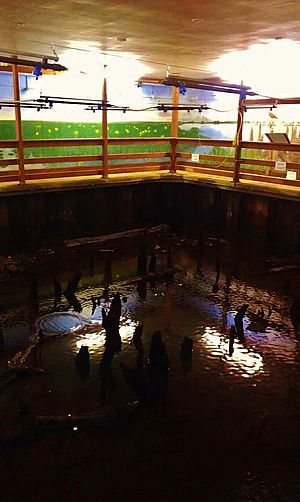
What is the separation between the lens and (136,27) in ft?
19.4

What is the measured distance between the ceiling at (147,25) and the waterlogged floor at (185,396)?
163 inches

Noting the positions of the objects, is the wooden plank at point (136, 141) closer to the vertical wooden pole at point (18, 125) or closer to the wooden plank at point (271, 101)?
the vertical wooden pole at point (18, 125)

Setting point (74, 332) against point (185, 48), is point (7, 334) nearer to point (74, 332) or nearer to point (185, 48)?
point (74, 332)

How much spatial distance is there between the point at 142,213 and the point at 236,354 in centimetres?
731

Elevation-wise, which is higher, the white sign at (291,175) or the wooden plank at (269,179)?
the white sign at (291,175)

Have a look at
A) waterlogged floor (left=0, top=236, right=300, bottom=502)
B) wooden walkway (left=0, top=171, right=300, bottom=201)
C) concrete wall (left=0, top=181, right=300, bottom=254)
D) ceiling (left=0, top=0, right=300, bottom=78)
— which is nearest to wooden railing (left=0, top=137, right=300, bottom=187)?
wooden walkway (left=0, top=171, right=300, bottom=201)

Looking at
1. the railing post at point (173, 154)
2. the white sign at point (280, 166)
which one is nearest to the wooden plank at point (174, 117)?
the railing post at point (173, 154)

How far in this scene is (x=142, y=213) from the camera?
40.7ft

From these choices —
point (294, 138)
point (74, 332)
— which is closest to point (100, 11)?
point (74, 332)

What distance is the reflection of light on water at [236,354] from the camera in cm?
536

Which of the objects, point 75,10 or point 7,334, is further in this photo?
point 7,334

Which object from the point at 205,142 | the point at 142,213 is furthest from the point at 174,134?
the point at 142,213

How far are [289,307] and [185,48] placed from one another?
A: 493 centimetres

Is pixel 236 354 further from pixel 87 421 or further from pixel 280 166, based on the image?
pixel 280 166
